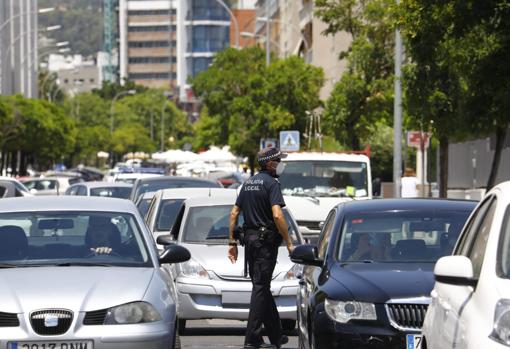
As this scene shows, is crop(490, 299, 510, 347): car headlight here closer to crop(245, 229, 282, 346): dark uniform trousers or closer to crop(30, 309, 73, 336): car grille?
crop(30, 309, 73, 336): car grille

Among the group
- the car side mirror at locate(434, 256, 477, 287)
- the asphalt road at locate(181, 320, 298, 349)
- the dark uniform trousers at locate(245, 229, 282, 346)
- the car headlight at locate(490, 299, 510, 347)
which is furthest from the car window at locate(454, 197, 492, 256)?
the asphalt road at locate(181, 320, 298, 349)

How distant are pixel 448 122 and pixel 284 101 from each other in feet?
116

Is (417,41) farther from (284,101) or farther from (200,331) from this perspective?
(284,101)

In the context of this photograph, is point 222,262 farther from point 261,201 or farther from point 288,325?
point 261,201

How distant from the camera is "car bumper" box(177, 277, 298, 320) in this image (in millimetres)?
15531

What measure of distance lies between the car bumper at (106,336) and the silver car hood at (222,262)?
5532 millimetres

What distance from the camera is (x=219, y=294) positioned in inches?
613

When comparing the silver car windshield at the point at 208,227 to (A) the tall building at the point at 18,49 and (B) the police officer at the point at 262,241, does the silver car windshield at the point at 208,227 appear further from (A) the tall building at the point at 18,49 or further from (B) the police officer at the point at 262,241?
(A) the tall building at the point at 18,49

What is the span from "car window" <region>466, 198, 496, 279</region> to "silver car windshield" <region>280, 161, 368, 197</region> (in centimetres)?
1829

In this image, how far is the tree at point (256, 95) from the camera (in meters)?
64.1

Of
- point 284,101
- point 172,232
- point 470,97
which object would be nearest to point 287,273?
point 172,232

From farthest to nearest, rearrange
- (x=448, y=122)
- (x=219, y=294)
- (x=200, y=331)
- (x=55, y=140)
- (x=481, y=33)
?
1. (x=55, y=140)
2. (x=448, y=122)
3. (x=481, y=33)
4. (x=200, y=331)
5. (x=219, y=294)

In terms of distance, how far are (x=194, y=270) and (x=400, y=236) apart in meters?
4.09

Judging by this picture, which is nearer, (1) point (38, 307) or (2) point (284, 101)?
(1) point (38, 307)
